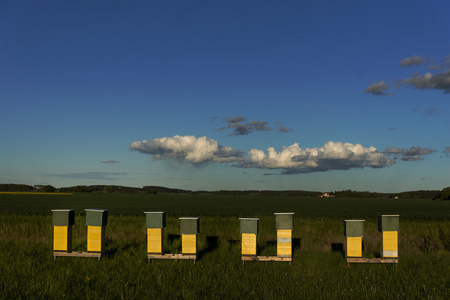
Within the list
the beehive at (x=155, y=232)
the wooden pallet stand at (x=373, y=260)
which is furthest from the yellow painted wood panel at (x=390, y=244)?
the beehive at (x=155, y=232)

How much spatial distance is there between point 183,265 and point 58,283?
428 centimetres

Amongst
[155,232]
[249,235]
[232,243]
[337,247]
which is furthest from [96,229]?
[337,247]

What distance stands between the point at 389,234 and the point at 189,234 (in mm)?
7460

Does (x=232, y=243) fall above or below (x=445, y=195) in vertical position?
above

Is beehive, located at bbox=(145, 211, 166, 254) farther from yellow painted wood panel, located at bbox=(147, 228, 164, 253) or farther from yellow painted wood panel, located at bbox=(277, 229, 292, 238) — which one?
yellow painted wood panel, located at bbox=(277, 229, 292, 238)

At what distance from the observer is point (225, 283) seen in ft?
33.1

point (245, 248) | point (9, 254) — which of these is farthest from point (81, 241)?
point (245, 248)

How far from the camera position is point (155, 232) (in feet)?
43.0

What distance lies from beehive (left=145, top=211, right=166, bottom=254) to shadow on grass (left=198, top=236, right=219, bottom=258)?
6.88ft

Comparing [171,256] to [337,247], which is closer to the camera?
[171,256]

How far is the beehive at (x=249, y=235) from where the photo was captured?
1281 centimetres

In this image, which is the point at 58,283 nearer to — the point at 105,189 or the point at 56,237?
the point at 56,237

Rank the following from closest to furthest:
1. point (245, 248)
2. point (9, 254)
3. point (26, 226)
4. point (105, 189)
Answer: point (245, 248) → point (9, 254) → point (26, 226) → point (105, 189)

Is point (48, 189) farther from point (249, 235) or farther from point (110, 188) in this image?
point (249, 235)
